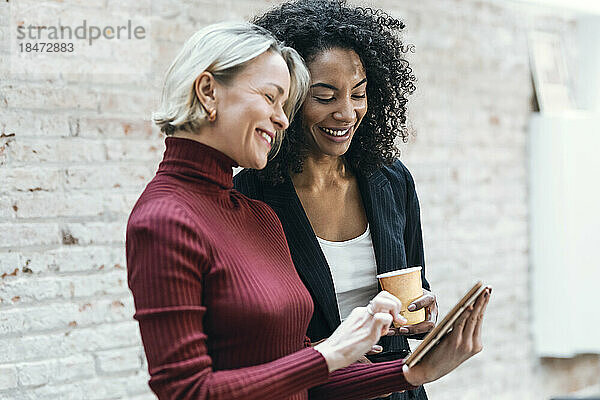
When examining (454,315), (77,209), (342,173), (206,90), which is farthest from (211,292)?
(77,209)

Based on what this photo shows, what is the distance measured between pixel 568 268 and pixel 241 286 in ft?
13.4

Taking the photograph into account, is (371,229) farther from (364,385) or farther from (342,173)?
(364,385)

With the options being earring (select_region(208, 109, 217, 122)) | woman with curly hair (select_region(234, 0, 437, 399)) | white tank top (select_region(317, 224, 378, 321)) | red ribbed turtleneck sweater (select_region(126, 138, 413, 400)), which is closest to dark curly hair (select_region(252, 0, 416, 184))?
woman with curly hair (select_region(234, 0, 437, 399))

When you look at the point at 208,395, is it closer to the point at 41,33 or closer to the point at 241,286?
the point at 241,286

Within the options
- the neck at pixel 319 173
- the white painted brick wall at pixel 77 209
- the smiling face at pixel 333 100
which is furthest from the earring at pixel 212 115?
the white painted brick wall at pixel 77 209

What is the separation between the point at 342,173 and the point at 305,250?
29cm

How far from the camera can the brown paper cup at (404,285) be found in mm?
1806

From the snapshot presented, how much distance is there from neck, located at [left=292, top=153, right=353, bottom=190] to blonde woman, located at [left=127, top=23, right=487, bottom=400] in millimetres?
388

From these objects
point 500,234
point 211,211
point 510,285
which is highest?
point 211,211

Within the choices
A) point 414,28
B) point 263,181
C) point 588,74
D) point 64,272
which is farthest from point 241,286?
point 588,74

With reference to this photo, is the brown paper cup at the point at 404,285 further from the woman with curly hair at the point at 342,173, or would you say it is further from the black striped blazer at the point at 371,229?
the black striped blazer at the point at 371,229

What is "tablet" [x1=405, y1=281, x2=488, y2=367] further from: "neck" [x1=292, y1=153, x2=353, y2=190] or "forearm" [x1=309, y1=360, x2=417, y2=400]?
"neck" [x1=292, y1=153, x2=353, y2=190]

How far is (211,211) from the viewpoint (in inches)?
58.1

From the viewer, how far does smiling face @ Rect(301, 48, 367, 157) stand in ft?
6.15
